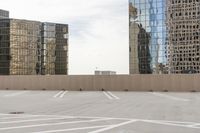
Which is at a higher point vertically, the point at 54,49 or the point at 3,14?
the point at 3,14

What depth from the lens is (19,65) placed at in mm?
110625

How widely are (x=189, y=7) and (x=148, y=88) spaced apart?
75435mm

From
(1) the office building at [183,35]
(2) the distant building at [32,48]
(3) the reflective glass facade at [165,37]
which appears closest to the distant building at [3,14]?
(2) the distant building at [32,48]

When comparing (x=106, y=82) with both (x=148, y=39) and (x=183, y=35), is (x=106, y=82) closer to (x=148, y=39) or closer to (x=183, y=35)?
(x=148, y=39)

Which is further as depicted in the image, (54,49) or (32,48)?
(54,49)

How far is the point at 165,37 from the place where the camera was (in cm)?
10944

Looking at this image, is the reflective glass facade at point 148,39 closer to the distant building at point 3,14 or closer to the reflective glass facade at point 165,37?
the reflective glass facade at point 165,37

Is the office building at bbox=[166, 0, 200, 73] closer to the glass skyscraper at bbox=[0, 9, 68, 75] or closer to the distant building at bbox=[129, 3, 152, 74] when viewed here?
the distant building at bbox=[129, 3, 152, 74]

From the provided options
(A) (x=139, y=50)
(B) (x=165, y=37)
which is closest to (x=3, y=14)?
(A) (x=139, y=50)

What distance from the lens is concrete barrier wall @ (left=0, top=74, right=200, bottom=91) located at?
114ft

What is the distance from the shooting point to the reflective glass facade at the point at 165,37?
107 m

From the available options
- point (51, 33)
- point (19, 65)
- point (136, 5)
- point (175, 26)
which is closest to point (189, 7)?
point (175, 26)

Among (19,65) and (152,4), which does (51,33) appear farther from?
(152,4)

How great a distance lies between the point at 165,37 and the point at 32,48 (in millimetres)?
32986
